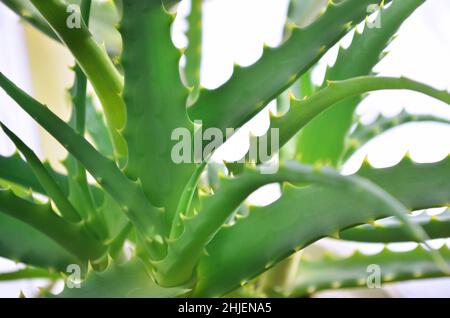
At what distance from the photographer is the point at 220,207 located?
29 cm

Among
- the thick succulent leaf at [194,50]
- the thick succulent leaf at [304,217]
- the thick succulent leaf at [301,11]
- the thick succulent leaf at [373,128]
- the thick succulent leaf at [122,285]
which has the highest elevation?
the thick succulent leaf at [301,11]

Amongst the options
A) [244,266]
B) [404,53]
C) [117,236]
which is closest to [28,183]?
[117,236]

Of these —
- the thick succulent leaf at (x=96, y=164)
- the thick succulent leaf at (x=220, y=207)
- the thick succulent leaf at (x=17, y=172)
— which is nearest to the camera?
the thick succulent leaf at (x=220, y=207)

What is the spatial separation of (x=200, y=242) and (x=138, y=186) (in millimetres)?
50

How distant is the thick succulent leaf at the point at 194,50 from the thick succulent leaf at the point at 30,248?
0.17 metres

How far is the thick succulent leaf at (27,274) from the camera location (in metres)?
0.45

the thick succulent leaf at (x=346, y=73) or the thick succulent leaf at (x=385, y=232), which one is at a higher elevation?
the thick succulent leaf at (x=346, y=73)

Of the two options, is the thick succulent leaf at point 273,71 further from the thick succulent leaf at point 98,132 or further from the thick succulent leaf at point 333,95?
the thick succulent leaf at point 98,132

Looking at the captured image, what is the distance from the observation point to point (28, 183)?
16.8 inches

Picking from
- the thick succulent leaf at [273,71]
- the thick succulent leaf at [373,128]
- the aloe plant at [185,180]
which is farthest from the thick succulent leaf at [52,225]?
the thick succulent leaf at [373,128]

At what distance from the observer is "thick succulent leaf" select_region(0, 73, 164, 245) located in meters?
0.32

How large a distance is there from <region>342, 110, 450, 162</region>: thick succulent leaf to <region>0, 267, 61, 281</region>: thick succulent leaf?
0.84 feet
